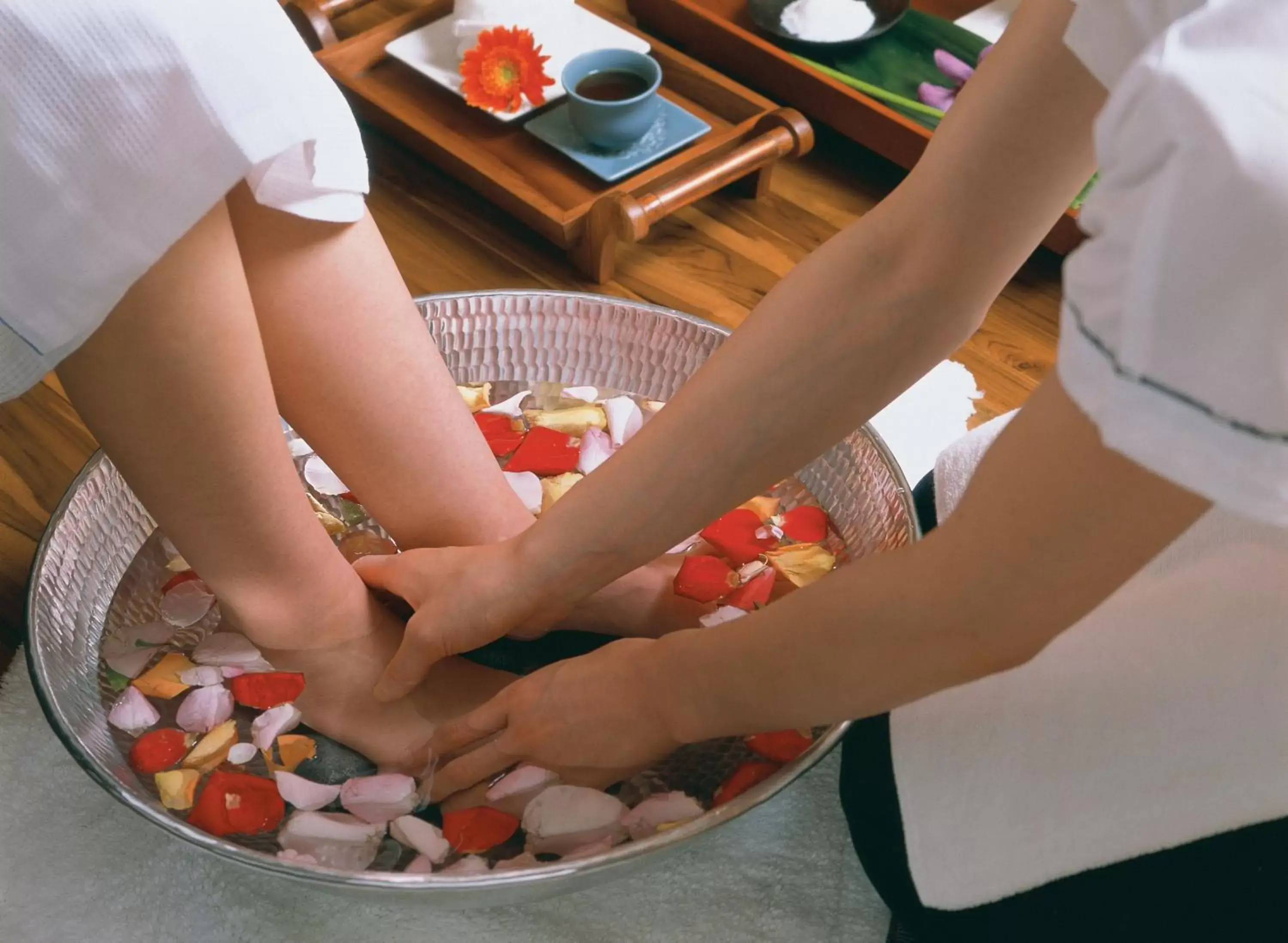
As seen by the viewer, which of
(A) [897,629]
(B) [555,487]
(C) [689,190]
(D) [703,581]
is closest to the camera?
(A) [897,629]

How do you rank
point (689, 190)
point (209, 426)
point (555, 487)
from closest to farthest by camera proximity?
point (209, 426)
point (555, 487)
point (689, 190)

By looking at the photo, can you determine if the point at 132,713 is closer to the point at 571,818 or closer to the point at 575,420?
the point at 571,818

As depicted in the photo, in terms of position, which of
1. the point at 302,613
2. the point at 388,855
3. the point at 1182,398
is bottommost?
the point at 388,855

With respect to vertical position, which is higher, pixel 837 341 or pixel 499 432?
pixel 837 341

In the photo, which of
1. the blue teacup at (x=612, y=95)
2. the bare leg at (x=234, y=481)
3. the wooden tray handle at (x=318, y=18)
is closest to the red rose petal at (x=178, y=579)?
the bare leg at (x=234, y=481)

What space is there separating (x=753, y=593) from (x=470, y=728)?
8.9 inches

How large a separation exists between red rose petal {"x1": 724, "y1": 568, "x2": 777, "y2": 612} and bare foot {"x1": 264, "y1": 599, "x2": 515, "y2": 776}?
7.0 inches

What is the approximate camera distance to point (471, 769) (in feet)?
2.44

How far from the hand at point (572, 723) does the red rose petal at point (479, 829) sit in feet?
0.06

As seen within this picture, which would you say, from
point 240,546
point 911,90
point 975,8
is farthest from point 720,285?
point 240,546

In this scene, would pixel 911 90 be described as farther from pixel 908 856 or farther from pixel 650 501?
pixel 908 856

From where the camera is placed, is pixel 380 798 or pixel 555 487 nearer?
pixel 380 798

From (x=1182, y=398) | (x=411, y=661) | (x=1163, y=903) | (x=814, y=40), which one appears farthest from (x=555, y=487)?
(x=814, y=40)

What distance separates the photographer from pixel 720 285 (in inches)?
49.8
